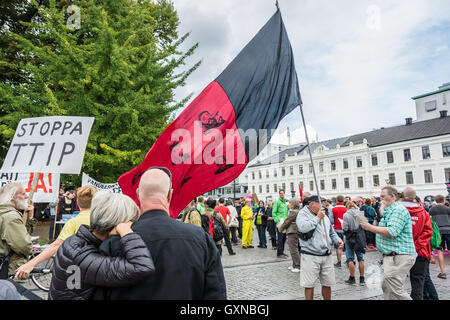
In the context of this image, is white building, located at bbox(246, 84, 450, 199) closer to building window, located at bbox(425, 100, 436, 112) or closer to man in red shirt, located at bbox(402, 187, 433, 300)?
building window, located at bbox(425, 100, 436, 112)

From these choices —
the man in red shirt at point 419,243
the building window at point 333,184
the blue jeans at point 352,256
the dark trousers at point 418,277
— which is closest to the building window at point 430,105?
the building window at point 333,184

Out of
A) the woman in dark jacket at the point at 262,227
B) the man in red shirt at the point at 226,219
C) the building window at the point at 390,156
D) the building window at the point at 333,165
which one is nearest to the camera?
the man in red shirt at the point at 226,219

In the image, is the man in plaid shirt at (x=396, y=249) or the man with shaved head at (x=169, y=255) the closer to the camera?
the man with shaved head at (x=169, y=255)

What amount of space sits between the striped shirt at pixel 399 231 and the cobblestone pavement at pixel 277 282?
6.15 feet

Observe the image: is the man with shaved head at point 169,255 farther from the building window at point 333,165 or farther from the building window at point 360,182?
the building window at point 333,165

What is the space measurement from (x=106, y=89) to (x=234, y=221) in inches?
295

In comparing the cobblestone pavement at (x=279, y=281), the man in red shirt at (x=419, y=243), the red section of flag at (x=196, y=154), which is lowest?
the cobblestone pavement at (x=279, y=281)

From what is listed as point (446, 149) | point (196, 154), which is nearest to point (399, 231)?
point (196, 154)

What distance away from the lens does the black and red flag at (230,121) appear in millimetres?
3680

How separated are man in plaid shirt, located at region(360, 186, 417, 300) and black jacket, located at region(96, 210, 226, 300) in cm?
305

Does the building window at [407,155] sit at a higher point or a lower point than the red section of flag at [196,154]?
higher

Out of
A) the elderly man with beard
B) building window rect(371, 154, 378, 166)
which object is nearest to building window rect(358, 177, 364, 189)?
building window rect(371, 154, 378, 166)

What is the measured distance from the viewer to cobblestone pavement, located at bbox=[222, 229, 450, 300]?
19.0ft
